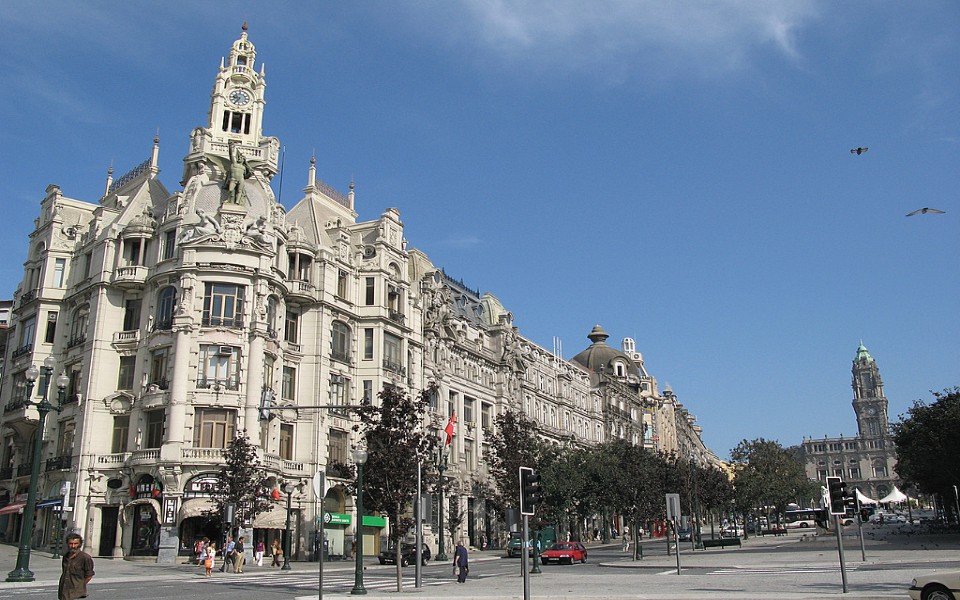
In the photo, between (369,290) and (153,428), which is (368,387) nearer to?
(369,290)

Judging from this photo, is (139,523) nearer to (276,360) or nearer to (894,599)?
(276,360)

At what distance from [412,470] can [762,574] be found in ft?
44.7

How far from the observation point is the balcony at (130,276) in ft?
173

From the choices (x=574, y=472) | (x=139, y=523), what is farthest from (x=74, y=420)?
(x=574, y=472)

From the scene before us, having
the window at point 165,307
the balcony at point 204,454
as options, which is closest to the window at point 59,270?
the window at point 165,307

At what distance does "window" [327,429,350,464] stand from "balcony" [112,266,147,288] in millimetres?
15936

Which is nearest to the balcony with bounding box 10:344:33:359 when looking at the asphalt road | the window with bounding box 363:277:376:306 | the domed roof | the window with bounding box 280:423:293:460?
the window with bounding box 280:423:293:460

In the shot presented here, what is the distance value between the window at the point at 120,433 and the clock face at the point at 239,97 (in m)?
27.1

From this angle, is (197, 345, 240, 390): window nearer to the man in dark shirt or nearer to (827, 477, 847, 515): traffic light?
(827, 477, 847, 515): traffic light

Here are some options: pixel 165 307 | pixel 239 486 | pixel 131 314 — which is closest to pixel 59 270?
pixel 131 314

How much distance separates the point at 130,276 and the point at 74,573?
43031 millimetres

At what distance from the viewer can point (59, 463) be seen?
51281mm

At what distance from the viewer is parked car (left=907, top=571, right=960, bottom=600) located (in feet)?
55.1

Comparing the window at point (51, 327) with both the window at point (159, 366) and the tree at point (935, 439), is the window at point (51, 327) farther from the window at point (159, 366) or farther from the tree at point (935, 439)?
the tree at point (935, 439)
